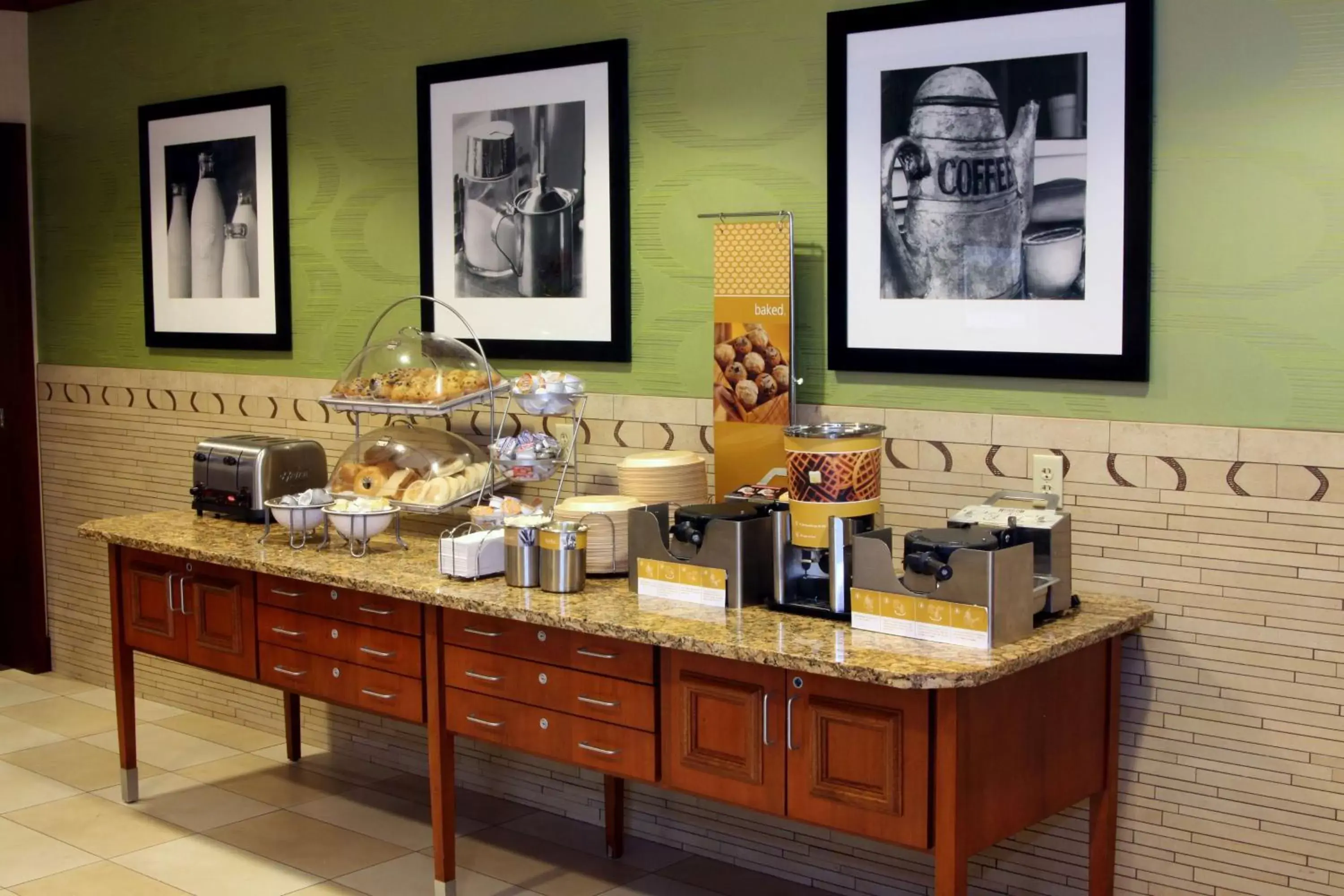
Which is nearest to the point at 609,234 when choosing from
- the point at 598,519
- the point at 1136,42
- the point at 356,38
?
the point at 598,519

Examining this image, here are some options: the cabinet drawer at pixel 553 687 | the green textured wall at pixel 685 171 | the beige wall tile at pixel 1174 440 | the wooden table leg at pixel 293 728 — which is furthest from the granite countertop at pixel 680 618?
the wooden table leg at pixel 293 728

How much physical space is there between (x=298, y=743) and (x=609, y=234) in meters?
2.17

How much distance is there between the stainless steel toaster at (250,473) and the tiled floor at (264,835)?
0.93 m

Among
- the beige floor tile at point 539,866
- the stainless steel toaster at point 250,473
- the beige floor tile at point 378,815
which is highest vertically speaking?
the stainless steel toaster at point 250,473

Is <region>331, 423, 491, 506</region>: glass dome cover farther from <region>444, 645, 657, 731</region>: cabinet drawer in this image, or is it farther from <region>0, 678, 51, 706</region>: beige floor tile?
<region>0, 678, 51, 706</region>: beige floor tile

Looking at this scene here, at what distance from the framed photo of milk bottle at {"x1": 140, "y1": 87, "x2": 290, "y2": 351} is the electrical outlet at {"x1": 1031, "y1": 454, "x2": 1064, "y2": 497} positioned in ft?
9.11

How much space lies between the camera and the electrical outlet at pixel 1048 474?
10.9ft

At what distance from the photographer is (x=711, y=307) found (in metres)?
3.92

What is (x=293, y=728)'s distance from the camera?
16.4ft

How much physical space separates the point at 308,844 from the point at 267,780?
68cm

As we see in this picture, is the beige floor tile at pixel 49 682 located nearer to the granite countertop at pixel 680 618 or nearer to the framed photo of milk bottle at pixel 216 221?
the framed photo of milk bottle at pixel 216 221

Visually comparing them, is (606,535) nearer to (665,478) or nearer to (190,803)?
(665,478)

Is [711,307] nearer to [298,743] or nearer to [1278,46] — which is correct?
[1278,46]

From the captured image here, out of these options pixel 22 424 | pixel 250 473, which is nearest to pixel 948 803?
pixel 250 473
